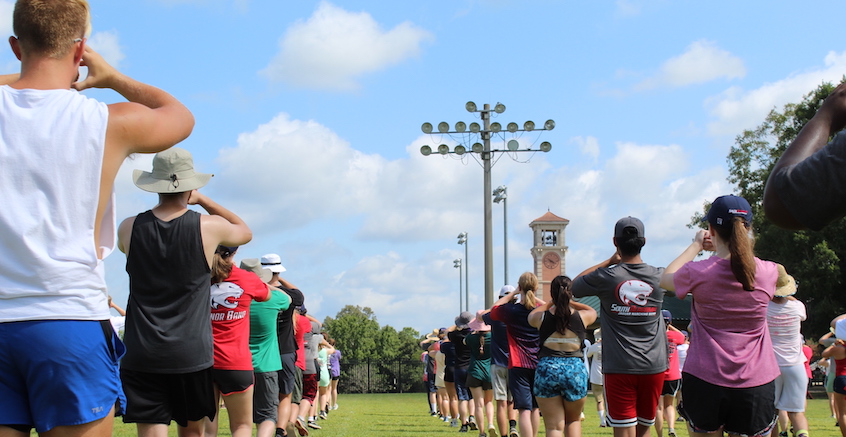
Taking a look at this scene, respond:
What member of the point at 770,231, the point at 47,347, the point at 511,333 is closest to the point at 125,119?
the point at 47,347

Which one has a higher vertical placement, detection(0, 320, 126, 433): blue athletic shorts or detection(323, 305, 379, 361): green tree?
detection(323, 305, 379, 361): green tree

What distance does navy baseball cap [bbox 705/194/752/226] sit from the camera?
547 centimetres

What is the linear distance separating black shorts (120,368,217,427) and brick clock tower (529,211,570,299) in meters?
101

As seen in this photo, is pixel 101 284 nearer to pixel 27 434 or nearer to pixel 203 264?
pixel 27 434

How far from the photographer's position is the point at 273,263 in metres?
9.73

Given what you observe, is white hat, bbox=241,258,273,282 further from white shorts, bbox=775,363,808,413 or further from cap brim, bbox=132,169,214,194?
white shorts, bbox=775,363,808,413

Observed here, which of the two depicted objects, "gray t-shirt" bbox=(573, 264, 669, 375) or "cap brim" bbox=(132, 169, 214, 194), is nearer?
"cap brim" bbox=(132, 169, 214, 194)

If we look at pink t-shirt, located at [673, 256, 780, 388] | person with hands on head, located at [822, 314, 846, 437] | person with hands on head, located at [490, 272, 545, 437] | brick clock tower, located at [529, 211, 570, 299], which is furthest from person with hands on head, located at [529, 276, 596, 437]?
brick clock tower, located at [529, 211, 570, 299]

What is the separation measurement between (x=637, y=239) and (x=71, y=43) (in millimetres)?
5096

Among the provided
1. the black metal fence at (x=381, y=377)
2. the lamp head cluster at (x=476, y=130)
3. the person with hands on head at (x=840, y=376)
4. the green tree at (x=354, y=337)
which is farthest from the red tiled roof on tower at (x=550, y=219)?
the person with hands on head at (x=840, y=376)

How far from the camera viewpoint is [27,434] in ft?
9.29

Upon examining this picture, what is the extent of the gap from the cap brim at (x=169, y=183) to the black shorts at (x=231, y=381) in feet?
5.78

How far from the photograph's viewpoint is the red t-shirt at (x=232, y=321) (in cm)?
642

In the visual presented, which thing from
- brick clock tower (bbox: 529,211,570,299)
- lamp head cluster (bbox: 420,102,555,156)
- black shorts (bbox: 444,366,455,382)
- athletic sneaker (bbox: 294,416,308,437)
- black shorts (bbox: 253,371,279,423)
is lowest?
athletic sneaker (bbox: 294,416,308,437)
